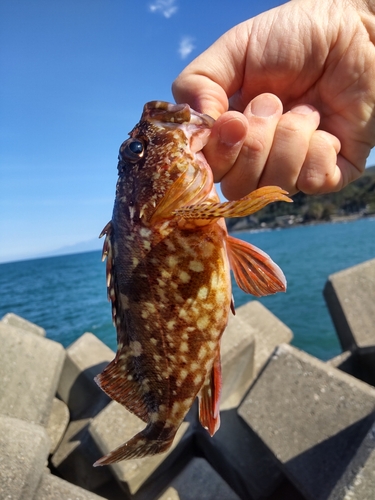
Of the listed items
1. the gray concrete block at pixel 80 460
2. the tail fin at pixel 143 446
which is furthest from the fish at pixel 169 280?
the gray concrete block at pixel 80 460

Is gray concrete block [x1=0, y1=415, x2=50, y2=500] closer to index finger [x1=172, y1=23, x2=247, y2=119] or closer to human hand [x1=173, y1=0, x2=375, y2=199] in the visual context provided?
human hand [x1=173, y1=0, x2=375, y2=199]

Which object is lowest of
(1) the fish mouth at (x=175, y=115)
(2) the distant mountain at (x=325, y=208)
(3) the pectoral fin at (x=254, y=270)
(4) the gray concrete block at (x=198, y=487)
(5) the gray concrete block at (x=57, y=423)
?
(2) the distant mountain at (x=325, y=208)

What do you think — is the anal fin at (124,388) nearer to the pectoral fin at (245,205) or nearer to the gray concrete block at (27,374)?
the pectoral fin at (245,205)

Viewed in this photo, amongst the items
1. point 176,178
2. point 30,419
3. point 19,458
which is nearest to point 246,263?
point 176,178

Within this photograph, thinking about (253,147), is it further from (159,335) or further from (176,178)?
(159,335)

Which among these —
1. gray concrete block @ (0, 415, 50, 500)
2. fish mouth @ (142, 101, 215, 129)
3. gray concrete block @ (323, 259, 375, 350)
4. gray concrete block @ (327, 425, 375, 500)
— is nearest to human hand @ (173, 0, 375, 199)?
fish mouth @ (142, 101, 215, 129)

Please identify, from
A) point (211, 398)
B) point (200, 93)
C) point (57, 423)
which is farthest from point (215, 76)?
point (57, 423)

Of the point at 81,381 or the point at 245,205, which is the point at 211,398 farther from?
the point at 81,381
